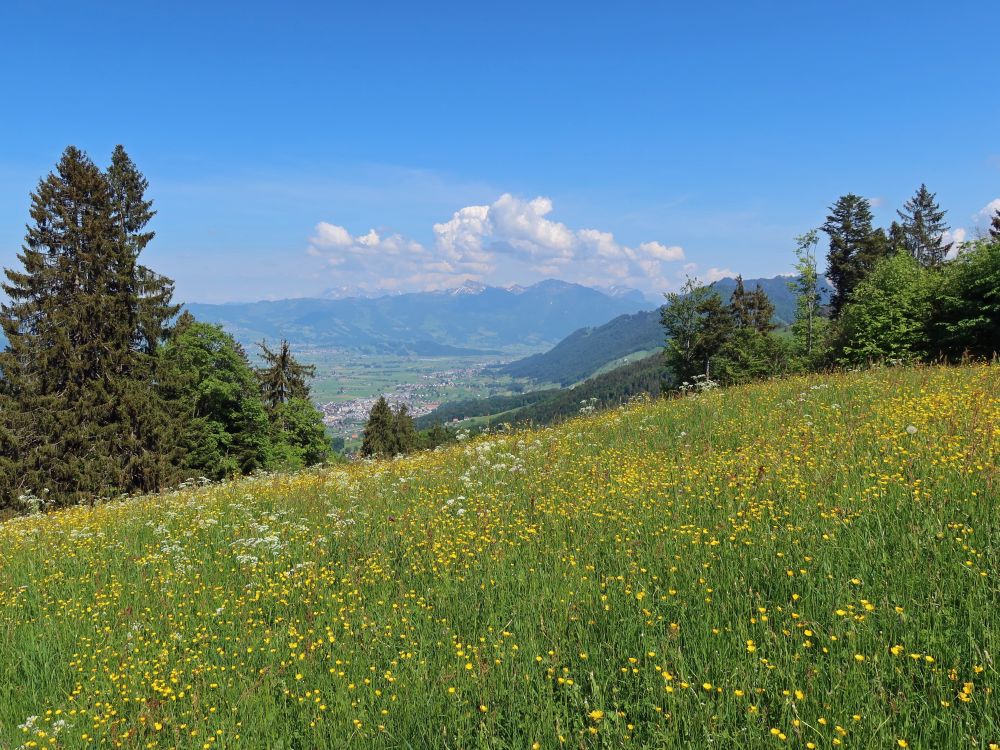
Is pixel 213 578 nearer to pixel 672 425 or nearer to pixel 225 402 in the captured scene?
pixel 672 425

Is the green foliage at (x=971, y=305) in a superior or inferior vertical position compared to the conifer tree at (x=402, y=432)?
superior

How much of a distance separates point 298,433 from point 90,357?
1695cm

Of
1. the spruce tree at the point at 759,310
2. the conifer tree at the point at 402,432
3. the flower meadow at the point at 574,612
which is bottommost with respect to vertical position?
the conifer tree at the point at 402,432

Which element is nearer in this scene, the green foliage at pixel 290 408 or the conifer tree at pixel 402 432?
the green foliage at pixel 290 408

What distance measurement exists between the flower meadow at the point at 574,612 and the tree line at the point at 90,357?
21.3 metres

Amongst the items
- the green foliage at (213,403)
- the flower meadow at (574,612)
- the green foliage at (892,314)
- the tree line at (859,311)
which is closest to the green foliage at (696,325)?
the tree line at (859,311)

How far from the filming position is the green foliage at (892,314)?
27266 mm

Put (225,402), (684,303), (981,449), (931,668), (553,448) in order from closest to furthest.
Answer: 1. (931,668)
2. (981,449)
3. (553,448)
4. (225,402)
5. (684,303)

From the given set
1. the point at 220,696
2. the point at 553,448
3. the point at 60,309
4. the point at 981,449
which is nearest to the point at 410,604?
the point at 220,696

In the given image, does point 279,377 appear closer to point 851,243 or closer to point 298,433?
point 298,433

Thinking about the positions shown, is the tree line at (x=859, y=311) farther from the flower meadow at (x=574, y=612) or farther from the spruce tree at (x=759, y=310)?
the flower meadow at (x=574, y=612)

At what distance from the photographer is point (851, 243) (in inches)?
2167

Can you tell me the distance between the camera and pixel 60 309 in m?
25.2

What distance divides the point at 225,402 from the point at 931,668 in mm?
37083
